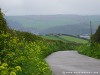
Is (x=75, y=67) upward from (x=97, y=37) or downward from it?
upward

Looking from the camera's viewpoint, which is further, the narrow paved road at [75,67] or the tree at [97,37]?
the tree at [97,37]

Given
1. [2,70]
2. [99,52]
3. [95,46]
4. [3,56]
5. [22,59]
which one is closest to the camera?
[2,70]

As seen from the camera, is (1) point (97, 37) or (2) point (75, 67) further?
(1) point (97, 37)

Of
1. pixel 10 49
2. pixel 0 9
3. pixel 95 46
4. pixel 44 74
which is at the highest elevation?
pixel 0 9

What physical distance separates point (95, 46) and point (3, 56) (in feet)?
96.4

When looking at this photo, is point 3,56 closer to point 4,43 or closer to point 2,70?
point 4,43

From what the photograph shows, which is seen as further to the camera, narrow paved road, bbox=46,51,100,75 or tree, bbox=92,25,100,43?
tree, bbox=92,25,100,43

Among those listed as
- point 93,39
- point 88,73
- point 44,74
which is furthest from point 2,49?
point 93,39

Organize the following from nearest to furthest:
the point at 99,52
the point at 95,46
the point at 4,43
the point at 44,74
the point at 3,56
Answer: the point at 3,56 → the point at 4,43 → the point at 44,74 → the point at 99,52 → the point at 95,46

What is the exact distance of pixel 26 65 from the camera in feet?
54.2

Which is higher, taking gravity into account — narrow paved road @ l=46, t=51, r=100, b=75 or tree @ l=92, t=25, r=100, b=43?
narrow paved road @ l=46, t=51, r=100, b=75

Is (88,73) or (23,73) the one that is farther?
(88,73)

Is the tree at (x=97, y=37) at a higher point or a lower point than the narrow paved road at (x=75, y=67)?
lower

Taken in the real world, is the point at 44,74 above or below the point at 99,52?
above
